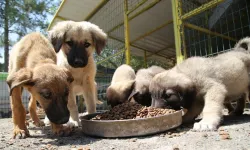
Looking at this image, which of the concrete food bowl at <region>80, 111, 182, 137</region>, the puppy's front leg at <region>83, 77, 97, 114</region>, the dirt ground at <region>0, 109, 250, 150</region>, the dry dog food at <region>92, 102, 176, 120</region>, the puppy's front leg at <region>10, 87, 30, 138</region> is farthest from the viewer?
the puppy's front leg at <region>83, 77, 97, 114</region>

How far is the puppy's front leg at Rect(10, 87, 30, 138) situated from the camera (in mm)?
3066

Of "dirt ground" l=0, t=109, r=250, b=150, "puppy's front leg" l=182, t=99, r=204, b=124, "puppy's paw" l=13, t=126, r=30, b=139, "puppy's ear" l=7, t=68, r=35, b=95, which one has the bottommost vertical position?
"dirt ground" l=0, t=109, r=250, b=150

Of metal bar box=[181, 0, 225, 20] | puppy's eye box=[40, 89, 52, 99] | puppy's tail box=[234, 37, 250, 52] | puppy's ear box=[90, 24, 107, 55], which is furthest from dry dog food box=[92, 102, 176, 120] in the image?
metal bar box=[181, 0, 225, 20]

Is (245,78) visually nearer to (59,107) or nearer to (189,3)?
(59,107)

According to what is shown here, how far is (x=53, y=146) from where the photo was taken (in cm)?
252

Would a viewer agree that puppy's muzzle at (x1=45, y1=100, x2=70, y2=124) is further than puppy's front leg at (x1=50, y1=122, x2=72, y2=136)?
No

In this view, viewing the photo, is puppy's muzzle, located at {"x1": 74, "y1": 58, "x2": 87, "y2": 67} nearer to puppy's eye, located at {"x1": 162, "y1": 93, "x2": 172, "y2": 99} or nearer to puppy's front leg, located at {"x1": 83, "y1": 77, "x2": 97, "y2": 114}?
puppy's front leg, located at {"x1": 83, "y1": 77, "x2": 97, "y2": 114}

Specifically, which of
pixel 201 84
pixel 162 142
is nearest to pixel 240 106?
pixel 201 84

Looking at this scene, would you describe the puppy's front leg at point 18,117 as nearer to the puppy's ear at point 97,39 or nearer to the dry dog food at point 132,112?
the dry dog food at point 132,112

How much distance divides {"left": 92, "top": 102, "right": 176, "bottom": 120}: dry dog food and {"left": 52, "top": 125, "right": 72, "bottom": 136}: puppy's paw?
0.41 meters

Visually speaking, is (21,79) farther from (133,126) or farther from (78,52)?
(133,126)

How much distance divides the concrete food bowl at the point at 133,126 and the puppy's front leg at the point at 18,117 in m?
0.96

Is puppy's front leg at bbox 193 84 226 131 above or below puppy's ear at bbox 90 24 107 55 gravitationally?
below

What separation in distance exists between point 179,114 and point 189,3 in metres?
3.89
